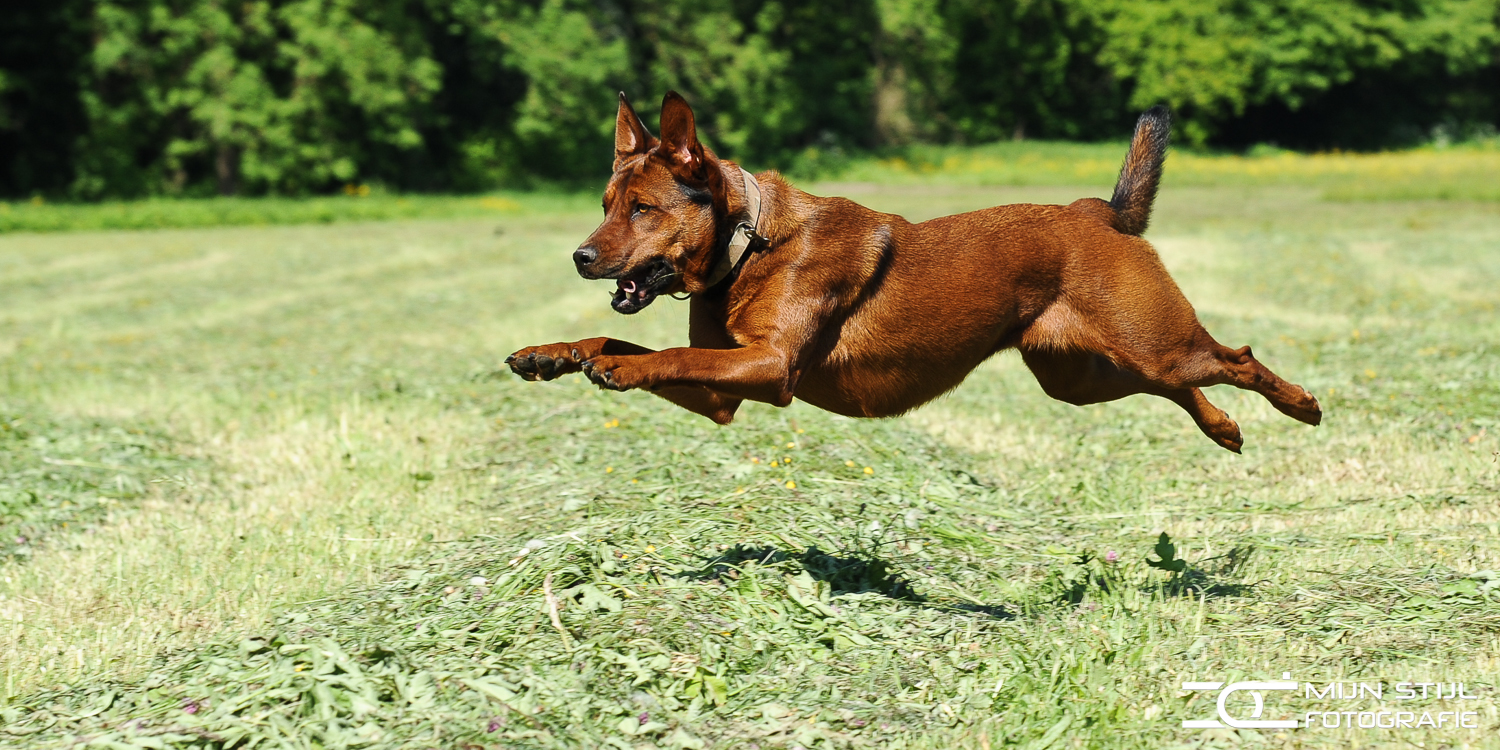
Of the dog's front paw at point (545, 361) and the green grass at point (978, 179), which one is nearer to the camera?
the dog's front paw at point (545, 361)

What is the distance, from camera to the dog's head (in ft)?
16.7

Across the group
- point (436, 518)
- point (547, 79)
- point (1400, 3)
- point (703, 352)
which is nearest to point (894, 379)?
point (703, 352)

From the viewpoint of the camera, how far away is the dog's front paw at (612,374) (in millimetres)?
4742

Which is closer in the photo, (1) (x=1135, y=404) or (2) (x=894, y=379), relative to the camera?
(2) (x=894, y=379)

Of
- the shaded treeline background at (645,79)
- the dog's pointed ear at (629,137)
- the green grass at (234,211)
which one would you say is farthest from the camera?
the shaded treeline background at (645,79)

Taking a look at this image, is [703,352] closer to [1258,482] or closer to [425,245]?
[1258,482]

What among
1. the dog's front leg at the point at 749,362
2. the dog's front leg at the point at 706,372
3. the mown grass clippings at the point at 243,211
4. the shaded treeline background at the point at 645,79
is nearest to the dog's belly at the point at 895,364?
the dog's front leg at the point at 749,362

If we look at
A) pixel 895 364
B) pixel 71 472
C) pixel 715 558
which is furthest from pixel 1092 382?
pixel 71 472

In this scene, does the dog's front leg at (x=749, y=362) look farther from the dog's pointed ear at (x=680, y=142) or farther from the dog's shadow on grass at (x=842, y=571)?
the dog's shadow on grass at (x=842, y=571)

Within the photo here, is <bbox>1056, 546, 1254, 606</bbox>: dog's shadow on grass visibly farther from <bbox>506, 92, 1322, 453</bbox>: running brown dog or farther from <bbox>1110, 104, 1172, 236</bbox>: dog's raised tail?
<bbox>1110, 104, 1172, 236</bbox>: dog's raised tail

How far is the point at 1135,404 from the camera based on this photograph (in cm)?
1095

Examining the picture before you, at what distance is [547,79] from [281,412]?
97.2 ft

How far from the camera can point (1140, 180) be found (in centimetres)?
676

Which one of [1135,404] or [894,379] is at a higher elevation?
[894,379]
